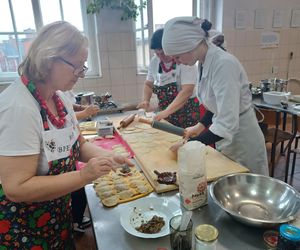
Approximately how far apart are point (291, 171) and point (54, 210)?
2543 mm

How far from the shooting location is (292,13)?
381cm

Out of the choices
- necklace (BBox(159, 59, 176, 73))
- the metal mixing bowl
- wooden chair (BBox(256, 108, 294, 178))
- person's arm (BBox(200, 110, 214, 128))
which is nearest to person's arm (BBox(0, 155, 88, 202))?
the metal mixing bowl

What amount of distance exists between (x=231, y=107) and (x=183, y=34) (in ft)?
1.32

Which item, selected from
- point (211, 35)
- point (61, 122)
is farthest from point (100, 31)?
point (61, 122)

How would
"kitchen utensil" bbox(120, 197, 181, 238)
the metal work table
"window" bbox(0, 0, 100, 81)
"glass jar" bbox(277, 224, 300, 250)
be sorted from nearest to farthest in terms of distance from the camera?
"glass jar" bbox(277, 224, 300, 250) < "kitchen utensil" bbox(120, 197, 181, 238) < the metal work table < "window" bbox(0, 0, 100, 81)

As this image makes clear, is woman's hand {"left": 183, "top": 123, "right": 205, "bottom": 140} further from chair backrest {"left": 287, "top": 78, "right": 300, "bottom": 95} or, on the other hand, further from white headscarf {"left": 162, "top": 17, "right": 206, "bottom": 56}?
chair backrest {"left": 287, "top": 78, "right": 300, "bottom": 95}

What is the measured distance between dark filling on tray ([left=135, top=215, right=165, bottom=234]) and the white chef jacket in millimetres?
539

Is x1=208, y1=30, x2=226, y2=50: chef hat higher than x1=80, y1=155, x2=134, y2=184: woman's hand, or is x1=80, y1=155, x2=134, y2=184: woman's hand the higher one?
x1=208, y1=30, x2=226, y2=50: chef hat

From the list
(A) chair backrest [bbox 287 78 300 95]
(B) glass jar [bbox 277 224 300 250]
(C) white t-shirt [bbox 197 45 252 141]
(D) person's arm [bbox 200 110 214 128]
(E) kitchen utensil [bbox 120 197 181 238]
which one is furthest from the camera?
(A) chair backrest [bbox 287 78 300 95]

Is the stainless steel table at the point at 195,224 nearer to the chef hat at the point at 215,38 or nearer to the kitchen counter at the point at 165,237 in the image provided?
the kitchen counter at the point at 165,237

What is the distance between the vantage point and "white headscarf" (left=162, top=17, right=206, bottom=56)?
3.80ft

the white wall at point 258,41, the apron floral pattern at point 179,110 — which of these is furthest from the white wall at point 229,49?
the apron floral pattern at point 179,110

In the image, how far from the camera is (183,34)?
1.16 meters

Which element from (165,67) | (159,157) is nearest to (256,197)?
(159,157)
